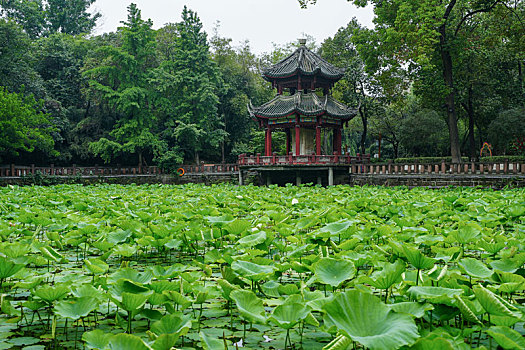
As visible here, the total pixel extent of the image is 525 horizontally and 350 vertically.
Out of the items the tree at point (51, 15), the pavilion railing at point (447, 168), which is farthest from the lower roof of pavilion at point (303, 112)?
the tree at point (51, 15)

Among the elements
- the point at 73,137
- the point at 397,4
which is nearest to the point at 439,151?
the point at 397,4

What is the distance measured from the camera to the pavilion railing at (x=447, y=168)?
13.2m

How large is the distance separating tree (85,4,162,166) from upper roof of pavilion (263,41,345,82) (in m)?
6.94

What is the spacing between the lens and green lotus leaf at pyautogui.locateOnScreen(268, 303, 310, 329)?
4.41ft

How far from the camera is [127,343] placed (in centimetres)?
109

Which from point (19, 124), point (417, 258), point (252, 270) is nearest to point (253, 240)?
point (252, 270)

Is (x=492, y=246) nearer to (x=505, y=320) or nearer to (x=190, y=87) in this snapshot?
(x=505, y=320)

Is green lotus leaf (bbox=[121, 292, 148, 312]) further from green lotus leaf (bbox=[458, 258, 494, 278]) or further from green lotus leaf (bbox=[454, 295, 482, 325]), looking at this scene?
green lotus leaf (bbox=[458, 258, 494, 278])

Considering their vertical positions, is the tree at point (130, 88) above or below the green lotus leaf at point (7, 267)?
above

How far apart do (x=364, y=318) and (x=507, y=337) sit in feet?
1.42

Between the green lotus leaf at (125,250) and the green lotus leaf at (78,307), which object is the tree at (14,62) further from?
Result: the green lotus leaf at (78,307)

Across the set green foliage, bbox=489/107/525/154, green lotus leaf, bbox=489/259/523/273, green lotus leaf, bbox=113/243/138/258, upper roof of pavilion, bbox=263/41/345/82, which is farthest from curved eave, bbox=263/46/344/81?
green lotus leaf, bbox=489/259/523/273

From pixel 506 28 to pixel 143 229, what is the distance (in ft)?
58.2

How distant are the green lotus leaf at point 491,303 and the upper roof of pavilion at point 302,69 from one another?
17739 mm
